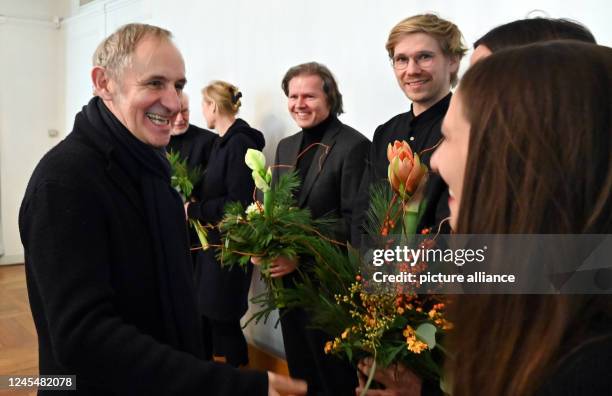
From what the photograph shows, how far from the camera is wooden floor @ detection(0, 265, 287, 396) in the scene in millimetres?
3342

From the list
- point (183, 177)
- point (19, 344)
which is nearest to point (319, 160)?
point (183, 177)

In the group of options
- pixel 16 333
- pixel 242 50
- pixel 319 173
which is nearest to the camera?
pixel 319 173

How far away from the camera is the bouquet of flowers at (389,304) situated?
1.08 meters

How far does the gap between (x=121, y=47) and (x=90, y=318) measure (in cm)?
63

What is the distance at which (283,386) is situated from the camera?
105cm

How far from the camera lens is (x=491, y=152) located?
636mm

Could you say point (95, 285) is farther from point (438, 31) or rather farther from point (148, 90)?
point (438, 31)

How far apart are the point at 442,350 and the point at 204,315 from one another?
234 cm

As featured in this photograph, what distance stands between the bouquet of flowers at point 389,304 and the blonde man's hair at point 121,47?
671 mm

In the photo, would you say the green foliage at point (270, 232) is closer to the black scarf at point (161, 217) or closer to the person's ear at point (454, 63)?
the black scarf at point (161, 217)

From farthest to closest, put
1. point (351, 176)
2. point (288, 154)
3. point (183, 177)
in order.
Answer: point (183, 177)
point (288, 154)
point (351, 176)

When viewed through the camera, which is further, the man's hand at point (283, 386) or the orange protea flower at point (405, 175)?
the orange protea flower at point (405, 175)

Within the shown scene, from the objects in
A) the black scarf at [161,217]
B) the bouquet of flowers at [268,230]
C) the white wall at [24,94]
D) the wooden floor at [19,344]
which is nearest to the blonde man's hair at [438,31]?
the bouquet of flowers at [268,230]

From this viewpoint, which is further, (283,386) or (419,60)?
(419,60)
